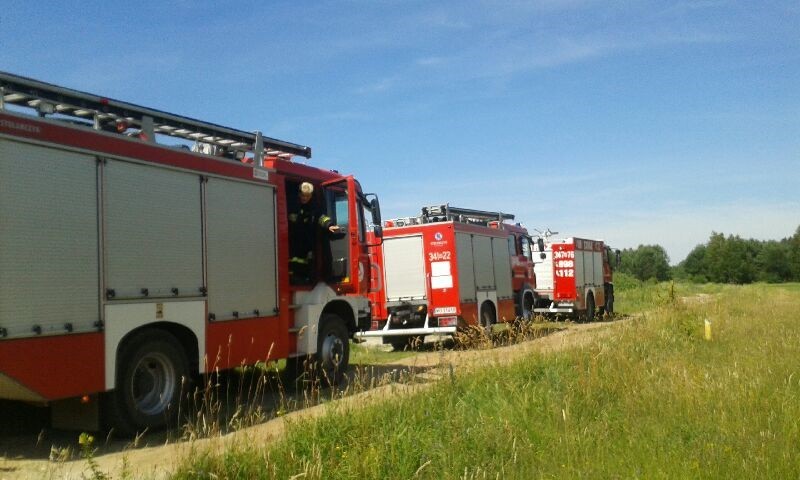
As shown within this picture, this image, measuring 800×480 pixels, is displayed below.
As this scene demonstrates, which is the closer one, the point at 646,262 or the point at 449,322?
the point at 449,322

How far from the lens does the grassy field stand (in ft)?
16.1

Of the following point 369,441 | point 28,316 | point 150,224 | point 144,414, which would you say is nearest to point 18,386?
point 28,316

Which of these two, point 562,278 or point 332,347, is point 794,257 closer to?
point 562,278

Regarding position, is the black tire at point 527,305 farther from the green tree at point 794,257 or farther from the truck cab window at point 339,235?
the green tree at point 794,257

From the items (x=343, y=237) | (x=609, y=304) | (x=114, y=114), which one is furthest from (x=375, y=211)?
(x=609, y=304)

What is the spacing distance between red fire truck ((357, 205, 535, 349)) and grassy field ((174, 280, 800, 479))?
7.12 m

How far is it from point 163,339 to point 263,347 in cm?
172

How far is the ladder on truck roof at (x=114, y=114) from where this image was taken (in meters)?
6.52

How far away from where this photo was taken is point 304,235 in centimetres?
1059

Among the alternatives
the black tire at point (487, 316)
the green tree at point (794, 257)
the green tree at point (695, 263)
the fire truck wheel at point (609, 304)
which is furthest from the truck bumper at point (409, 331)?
the green tree at point (695, 263)

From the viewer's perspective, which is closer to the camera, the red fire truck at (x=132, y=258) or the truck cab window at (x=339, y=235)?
the red fire truck at (x=132, y=258)

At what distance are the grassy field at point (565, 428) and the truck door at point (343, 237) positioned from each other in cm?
322

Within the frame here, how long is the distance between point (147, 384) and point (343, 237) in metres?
4.23

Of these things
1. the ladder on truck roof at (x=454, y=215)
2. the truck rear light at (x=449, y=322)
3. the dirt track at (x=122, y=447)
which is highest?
the ladder on truck roof at (x=454, y=215)
